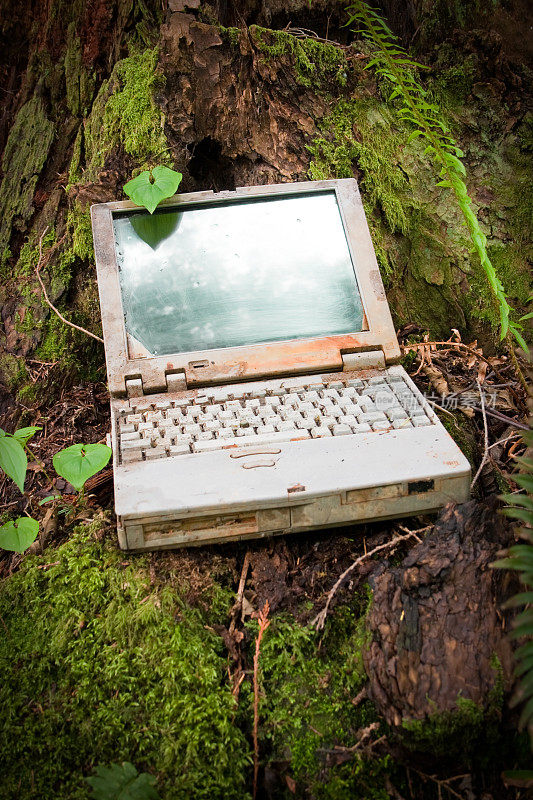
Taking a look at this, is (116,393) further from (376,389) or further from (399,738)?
(399,738)

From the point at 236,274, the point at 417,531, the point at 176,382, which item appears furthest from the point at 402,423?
the point at 236,274

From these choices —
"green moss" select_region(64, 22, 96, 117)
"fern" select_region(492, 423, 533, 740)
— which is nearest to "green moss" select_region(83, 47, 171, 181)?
"green moss" select_region(64, 22, 96, 117)

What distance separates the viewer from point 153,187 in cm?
242

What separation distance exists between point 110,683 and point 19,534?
626 millimetres

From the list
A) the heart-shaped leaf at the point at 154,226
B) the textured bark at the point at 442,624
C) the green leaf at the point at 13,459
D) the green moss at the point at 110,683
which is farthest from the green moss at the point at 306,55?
the green moss at the point at 110,683

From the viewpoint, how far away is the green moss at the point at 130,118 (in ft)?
→ 9.12

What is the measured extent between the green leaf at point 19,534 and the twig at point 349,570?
0.93 meters

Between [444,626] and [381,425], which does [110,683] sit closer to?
[444,626]

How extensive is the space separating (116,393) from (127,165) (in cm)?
119

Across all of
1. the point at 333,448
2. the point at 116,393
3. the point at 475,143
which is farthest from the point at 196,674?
the point at 475,143

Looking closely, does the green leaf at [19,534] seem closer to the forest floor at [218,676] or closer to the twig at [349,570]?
the forest floor at [218,676]

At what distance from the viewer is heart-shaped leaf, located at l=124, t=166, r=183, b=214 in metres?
2.38

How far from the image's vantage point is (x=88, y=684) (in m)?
1.58

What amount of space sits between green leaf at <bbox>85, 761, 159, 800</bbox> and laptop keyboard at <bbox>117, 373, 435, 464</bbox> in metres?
0.79
